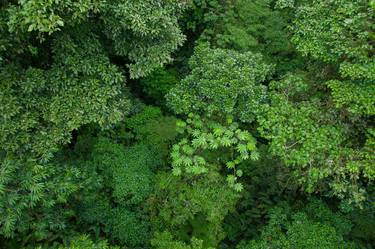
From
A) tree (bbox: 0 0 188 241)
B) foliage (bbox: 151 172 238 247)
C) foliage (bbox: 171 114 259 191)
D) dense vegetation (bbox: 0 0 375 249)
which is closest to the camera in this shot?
tree (bbox: 0 0 188 241)

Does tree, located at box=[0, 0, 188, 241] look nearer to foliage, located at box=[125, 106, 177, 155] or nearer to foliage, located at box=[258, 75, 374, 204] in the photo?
foliage, located at box=[125, 106, 177, 155]

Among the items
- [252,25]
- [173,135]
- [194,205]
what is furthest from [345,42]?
[173,135]

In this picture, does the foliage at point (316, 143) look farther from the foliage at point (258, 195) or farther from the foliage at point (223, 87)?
the foliage at point (258, 195)

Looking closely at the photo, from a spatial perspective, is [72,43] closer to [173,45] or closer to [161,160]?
[173,45]

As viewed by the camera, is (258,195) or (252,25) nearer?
(258,195)

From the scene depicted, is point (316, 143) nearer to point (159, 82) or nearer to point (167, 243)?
point (167, 243)

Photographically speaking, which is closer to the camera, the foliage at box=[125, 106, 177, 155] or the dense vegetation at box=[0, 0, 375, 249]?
the dense vegetation at box=[0, 0, 375, 249]

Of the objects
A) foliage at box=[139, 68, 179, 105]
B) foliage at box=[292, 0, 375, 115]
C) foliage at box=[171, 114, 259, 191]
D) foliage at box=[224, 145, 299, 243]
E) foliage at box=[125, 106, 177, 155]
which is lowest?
foliage at box=[224, 145, 299, 243]

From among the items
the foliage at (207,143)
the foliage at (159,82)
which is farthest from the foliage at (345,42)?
the foliage at (159,82)

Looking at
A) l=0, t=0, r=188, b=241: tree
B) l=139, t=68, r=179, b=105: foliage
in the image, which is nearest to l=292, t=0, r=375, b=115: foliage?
l=0, t=0, r=188, b=241: tree
